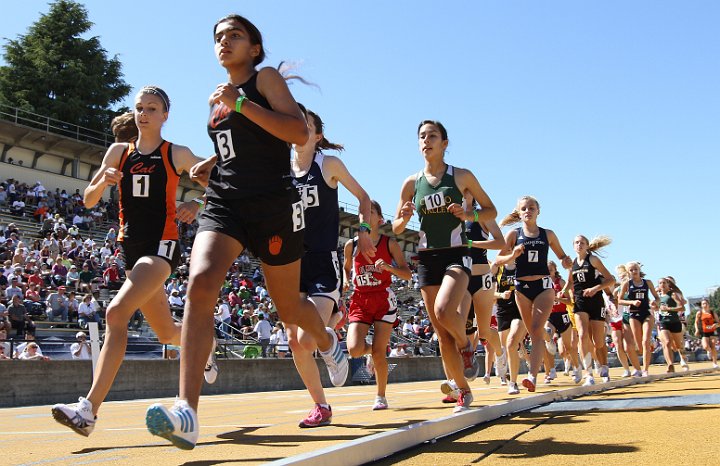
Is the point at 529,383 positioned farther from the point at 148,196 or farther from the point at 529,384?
the point at 148,196

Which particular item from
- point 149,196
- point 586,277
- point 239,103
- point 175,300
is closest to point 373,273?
point 149,196

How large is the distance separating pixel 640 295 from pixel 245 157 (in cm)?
1458

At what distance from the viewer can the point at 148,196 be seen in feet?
20.1

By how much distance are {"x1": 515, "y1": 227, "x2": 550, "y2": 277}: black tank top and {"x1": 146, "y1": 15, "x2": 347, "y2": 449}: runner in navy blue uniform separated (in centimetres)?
687

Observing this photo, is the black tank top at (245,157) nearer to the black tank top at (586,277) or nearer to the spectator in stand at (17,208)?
the black tank top at (586,277)

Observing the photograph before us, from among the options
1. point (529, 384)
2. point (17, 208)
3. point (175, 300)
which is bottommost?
point (529, 384)

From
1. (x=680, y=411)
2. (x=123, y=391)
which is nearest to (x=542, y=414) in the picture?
(x=680, y=411)

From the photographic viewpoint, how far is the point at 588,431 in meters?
5.83

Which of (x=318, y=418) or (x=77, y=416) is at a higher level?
(x=77, y=416)

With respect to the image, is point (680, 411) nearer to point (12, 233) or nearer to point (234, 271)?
point (12, 233)

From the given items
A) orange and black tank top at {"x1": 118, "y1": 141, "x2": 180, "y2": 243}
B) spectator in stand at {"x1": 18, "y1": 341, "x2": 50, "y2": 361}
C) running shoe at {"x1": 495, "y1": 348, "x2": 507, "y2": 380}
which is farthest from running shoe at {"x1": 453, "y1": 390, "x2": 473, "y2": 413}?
spectator in stand at {"x1": 18, "y1": 341, "x2": 50, "y2": 361}

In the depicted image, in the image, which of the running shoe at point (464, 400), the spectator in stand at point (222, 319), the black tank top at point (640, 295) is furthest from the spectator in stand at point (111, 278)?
the running shoe at point (464, 400)

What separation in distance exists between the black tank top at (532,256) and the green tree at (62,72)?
1777 inches

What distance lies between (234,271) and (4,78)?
101 ft
